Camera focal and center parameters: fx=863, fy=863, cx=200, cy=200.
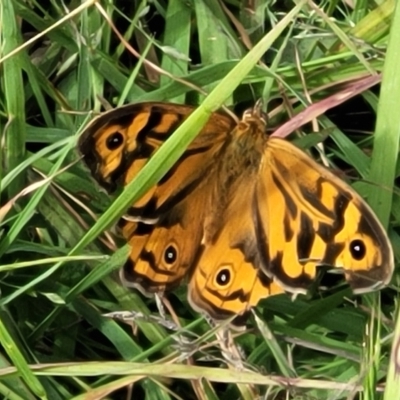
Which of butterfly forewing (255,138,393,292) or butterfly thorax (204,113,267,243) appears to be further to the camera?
butterfly thorax (204,113,267,243)

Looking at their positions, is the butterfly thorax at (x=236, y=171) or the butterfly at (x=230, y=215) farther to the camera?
the butterfly thorax at (x=236, y=171)

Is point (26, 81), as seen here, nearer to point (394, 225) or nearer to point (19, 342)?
point (19, 342)

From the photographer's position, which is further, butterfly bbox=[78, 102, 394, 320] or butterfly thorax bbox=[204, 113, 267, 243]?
butterfly thorax bbox=[204, 113, 267, 243]

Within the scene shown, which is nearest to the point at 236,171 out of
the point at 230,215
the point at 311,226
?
the point at 230,215

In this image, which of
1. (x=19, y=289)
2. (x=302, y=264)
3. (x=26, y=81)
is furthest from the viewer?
(x=26, y=81)

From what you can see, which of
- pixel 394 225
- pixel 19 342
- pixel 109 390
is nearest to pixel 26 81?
pixel 19 342

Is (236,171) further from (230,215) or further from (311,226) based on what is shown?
(311,226)

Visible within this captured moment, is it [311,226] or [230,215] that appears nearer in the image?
[311,226]

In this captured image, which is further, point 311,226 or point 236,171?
point 236,171
